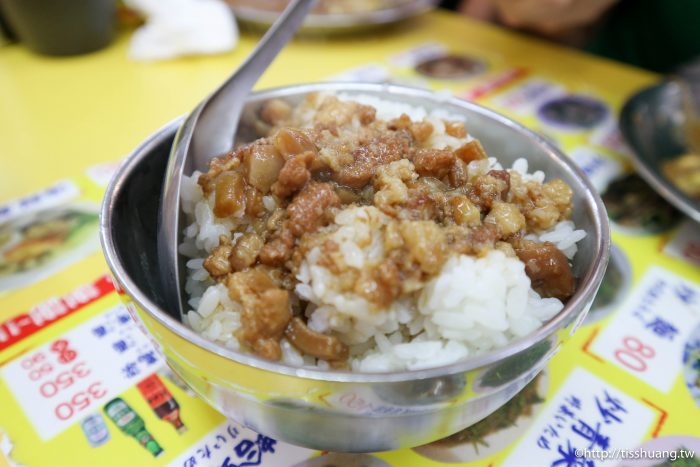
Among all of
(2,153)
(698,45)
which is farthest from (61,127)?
(698,45)

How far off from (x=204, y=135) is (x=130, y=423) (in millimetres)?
785

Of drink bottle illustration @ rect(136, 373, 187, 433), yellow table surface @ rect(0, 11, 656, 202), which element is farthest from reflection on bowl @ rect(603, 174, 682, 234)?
drink bottle illustration @ rect(136, 373, 187, 433)

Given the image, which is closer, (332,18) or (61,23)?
(61,23)

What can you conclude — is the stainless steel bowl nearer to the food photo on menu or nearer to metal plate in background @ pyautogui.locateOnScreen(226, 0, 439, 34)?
the food photo on menu

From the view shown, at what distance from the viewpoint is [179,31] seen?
3008 millimetres

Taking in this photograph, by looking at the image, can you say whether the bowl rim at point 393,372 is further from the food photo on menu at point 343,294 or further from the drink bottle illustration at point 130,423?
the drink bottle illustration at point 130,423

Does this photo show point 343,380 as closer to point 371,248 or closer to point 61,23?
point 371,248

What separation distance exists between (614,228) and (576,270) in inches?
32.3

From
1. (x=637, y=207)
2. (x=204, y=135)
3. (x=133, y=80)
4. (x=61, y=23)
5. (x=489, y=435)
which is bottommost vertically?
(x=637, y=207)

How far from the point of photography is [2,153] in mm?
2256

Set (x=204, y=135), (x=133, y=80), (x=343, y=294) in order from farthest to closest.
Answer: (x=133, y=80) → (x=204, y=135) → (x=343, y=294)

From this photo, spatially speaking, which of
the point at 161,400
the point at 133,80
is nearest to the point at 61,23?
the point at 133,80

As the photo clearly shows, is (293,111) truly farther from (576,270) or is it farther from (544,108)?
(544,108)

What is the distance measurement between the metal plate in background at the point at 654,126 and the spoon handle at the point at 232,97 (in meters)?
1.39
